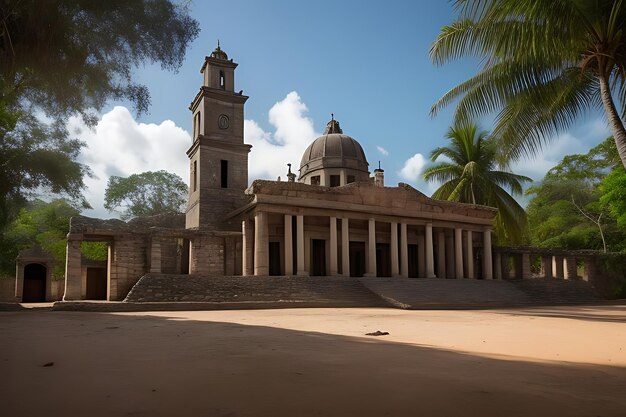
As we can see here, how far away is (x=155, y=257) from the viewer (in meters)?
21.8

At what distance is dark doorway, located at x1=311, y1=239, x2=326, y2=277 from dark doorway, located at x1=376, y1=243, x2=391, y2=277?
4023 millimetres

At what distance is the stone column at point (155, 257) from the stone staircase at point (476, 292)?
955 cm

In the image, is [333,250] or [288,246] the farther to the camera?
[333,250]

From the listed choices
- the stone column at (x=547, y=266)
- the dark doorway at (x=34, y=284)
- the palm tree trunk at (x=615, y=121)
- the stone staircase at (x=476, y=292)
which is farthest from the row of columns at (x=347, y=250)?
the palm tree trunk at (x=615, y=121)

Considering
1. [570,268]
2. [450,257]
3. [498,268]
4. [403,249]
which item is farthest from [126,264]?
[570,268]

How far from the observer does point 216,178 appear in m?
31.6

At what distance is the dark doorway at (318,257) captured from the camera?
99.3 ft

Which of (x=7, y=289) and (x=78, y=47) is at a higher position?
(x=78, y=47)

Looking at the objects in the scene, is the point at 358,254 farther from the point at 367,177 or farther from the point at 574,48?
the point at 574,48

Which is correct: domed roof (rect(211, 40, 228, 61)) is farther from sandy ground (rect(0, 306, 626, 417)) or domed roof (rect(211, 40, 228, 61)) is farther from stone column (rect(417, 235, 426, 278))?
sandy ground (rect(0, 306, 626, 417))

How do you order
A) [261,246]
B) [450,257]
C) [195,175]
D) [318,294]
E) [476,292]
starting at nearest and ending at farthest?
[318,294], [476,292], [261,246], [450,257], [195,175]

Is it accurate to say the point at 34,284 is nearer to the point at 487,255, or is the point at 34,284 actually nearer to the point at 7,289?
the point at 7,289

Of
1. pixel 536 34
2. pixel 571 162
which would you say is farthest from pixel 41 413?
pixel 571 162

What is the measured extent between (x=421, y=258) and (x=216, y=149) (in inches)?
591
